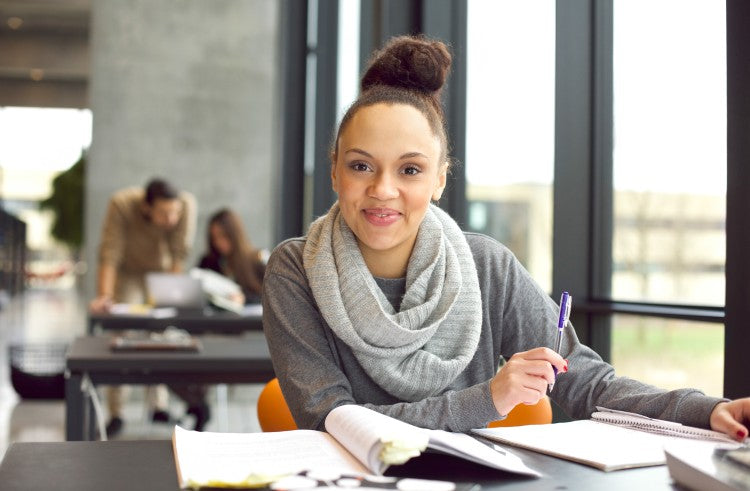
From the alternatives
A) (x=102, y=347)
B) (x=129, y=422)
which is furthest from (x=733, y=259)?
(x=129, y=422)

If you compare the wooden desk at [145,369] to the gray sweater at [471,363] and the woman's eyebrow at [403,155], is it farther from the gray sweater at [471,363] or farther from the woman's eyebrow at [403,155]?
the woman's eyebrow at [403,155]

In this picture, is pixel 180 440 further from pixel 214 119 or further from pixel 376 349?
pixel 214 119

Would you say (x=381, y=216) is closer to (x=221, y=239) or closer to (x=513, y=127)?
(x=513, y=127)

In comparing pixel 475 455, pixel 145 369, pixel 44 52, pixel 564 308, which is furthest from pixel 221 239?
pixel 44 52

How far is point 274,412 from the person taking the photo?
5.72 feet

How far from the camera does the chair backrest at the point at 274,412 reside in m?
1.73

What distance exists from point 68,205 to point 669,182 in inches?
684

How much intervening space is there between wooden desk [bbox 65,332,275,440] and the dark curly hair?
3.73 ft

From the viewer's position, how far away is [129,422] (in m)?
5.07

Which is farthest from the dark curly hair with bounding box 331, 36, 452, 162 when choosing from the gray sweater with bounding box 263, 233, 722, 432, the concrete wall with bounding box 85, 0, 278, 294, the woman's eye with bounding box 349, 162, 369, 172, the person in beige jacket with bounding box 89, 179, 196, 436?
the concrete wall with bounding box 85, 0, 278, 294

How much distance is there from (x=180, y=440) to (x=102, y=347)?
1726 millimetres

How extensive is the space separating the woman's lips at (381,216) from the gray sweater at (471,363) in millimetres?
126

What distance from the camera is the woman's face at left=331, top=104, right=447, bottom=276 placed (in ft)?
4.82

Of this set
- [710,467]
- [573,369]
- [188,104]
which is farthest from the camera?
[188,104]
